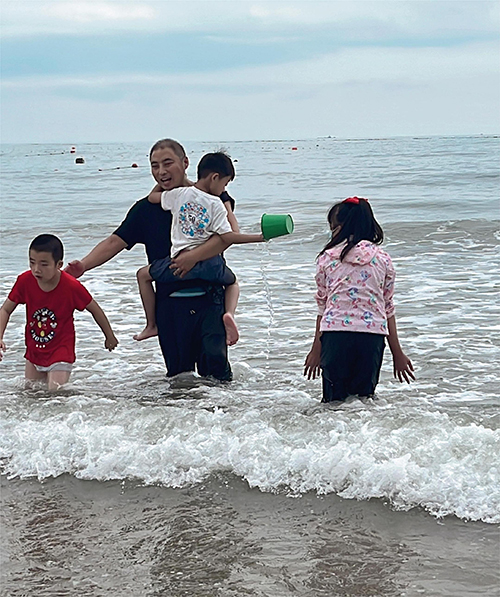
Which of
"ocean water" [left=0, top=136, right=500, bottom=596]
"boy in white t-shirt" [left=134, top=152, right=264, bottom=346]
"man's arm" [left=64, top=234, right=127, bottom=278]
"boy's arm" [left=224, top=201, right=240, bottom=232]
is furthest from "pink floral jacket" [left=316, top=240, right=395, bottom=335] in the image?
"man's arm" [left=64, top=234, right=127, bottom=278]

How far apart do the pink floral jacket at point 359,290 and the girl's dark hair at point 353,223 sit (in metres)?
0.04

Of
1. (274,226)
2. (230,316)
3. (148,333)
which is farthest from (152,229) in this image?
(274,226)

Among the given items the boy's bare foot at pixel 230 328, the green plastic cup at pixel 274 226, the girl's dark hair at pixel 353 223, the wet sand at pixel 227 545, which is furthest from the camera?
the boy's bare foot at pixel 230 328

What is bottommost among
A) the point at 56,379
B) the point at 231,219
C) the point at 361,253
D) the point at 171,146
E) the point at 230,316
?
the point at 56,379

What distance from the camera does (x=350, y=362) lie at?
5.04m

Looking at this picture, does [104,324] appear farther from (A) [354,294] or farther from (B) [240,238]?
(A) [354,294]

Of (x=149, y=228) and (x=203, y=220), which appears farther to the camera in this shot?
(x=149, y=228)

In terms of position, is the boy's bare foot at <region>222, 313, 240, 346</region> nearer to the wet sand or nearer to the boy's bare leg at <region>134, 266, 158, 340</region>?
the boy's bare leg at <region>134, 266, 158, 340</region>

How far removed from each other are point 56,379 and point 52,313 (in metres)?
0.45

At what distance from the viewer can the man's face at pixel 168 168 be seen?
5324mm

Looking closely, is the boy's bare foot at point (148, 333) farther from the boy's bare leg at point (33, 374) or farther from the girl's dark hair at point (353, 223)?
the girl's dark hair at point (353, 223)

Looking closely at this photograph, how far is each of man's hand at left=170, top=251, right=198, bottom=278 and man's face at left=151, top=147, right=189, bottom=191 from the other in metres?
0.46

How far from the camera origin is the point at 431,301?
8750 mm

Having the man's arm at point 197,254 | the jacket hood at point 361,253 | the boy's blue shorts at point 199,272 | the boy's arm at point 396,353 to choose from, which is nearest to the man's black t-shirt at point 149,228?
the boy's blue shorts at point 199,272
